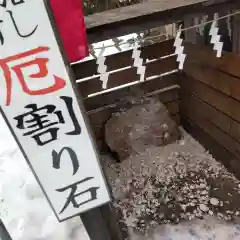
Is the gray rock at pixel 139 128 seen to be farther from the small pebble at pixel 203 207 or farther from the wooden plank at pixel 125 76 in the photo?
the small pebble at pixel 203 207

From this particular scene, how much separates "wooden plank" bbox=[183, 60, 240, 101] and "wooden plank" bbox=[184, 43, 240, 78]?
1.3 inches

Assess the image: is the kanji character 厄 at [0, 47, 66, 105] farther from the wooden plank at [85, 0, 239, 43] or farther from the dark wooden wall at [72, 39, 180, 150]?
the dark wooden wall at [72, 39, 180, 150]

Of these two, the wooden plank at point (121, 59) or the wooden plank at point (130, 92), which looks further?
the wooden plank at point (130, 92)

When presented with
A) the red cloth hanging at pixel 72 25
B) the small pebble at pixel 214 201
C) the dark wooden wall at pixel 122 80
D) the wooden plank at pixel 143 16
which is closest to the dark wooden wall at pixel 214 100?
the dark wooden wall at pixel 122 80

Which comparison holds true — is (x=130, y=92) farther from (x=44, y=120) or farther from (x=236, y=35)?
(x=44, y=120)

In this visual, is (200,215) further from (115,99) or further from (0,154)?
(0,154)

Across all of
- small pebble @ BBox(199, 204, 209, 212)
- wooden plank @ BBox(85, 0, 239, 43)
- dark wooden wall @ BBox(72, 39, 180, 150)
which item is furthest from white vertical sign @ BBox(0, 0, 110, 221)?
dark wooden wall @ BBox(72, 39, 180, 150)

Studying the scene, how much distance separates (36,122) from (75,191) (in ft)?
1.06

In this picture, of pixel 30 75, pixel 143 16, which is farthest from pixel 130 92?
pixel 30 75

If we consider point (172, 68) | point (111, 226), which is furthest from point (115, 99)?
point (111, 226)

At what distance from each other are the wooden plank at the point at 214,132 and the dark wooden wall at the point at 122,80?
22cm

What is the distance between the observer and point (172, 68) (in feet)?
8.33

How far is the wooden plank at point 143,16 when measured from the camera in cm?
114

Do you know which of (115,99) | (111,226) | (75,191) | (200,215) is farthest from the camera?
(115,99)
